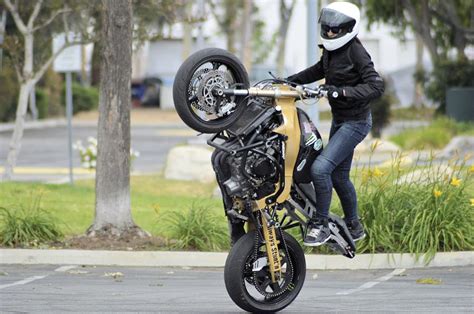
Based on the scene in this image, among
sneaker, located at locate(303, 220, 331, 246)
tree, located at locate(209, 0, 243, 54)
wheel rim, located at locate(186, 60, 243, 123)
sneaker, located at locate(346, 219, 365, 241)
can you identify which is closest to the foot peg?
sneaker, located at locate(303, 220, 331, 246)

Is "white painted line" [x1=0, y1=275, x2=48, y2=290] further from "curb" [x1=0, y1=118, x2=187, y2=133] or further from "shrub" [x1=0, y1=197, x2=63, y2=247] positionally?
"curb" [x1=0, y1=118, x2=187, y2=133]

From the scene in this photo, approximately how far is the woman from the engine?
0.40m

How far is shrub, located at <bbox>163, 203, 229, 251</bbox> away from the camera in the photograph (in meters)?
10.4

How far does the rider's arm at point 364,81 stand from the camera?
7.43m

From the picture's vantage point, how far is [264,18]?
61500 mm

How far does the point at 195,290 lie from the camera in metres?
8.70

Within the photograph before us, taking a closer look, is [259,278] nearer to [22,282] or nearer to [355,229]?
[355,229]

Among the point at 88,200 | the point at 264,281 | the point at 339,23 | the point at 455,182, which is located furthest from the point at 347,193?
the point at 88,200

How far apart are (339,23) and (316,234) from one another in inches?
59.4

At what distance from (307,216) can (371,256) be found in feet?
8.55

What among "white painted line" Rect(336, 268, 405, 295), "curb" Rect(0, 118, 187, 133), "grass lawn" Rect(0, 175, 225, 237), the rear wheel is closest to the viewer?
the rear wheel

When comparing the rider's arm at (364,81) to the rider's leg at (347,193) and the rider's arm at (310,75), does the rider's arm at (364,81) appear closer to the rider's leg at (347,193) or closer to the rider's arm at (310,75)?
the rider's arm at (310,75)

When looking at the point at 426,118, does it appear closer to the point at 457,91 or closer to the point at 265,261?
the point at 457,91

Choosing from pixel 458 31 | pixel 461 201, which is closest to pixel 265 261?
pixel 461 201
